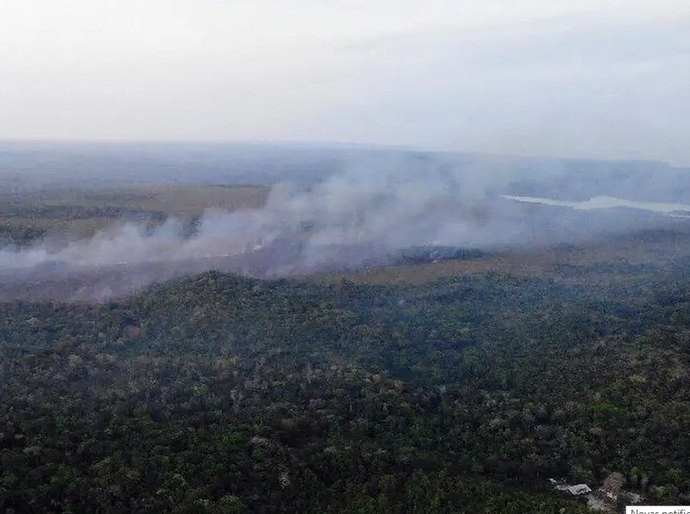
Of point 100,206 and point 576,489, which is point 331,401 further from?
point 100,206

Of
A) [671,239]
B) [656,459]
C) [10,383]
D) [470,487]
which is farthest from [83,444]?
[671,239]

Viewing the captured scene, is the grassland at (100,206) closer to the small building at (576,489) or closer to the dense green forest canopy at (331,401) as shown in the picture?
the dense green forest canopy at (331,401)

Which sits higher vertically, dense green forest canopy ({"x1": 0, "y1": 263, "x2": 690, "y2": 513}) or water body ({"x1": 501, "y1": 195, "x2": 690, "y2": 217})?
water body ({"x1": 501, "y1": 195, "x2": 690, "y2": 217})

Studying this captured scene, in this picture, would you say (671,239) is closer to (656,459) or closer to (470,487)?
(656,459)

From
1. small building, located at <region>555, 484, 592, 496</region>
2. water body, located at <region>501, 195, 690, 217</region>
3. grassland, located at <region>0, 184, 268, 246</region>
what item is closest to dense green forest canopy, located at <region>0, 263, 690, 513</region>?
small building, located at <region>555, 484, 592, 496</region>

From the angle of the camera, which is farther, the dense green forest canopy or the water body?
the water body

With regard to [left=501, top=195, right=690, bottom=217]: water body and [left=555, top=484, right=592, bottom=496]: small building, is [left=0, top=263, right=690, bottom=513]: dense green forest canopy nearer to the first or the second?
[left=555, top=484, right=592, bottom=496]: small building

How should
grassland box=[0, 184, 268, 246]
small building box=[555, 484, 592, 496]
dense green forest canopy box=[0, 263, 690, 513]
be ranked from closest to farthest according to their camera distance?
1. dense green forest canopy box=[0, 263, 690, 513]
2. small building box=[555, 484, 592, 496]
3. grassland box=[0, 184, 268, 246]

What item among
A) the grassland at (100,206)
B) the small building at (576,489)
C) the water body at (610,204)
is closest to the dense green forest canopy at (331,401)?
the small building at (576,489)
